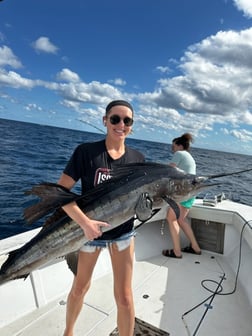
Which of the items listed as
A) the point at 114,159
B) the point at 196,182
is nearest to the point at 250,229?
the point at 196,182

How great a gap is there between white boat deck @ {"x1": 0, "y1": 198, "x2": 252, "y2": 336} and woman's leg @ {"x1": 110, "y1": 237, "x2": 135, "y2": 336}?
67cm

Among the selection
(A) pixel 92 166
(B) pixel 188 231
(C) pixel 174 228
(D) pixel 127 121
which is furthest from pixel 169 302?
(D) pixel 127 121

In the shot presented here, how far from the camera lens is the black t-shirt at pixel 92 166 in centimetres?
170

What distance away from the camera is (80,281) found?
1.85 meters

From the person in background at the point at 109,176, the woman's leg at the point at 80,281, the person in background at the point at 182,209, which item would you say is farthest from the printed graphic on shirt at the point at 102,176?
the person in background at the point at 182,209

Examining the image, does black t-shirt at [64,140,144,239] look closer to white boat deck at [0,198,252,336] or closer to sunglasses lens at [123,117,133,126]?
sunglasses lens at [123,117,133,126]

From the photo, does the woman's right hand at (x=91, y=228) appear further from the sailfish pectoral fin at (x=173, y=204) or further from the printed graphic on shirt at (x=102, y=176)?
the sailfish pectoral fin at (x=173, y=204)

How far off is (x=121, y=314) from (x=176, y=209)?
82 centimetres

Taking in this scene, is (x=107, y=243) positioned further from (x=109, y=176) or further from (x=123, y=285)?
(x=109, y=176)

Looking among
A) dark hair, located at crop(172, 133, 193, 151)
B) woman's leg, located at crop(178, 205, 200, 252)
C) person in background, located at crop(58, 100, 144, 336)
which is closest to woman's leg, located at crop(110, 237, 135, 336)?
person in background, located at crop(58, 100, 144, 336)

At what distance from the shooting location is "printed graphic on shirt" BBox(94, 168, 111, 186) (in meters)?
1.73

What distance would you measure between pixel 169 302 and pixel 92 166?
1.95 m

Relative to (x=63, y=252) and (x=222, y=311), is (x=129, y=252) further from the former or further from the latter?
(x=222, y=311)

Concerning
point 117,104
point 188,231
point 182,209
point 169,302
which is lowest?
point 169,302
